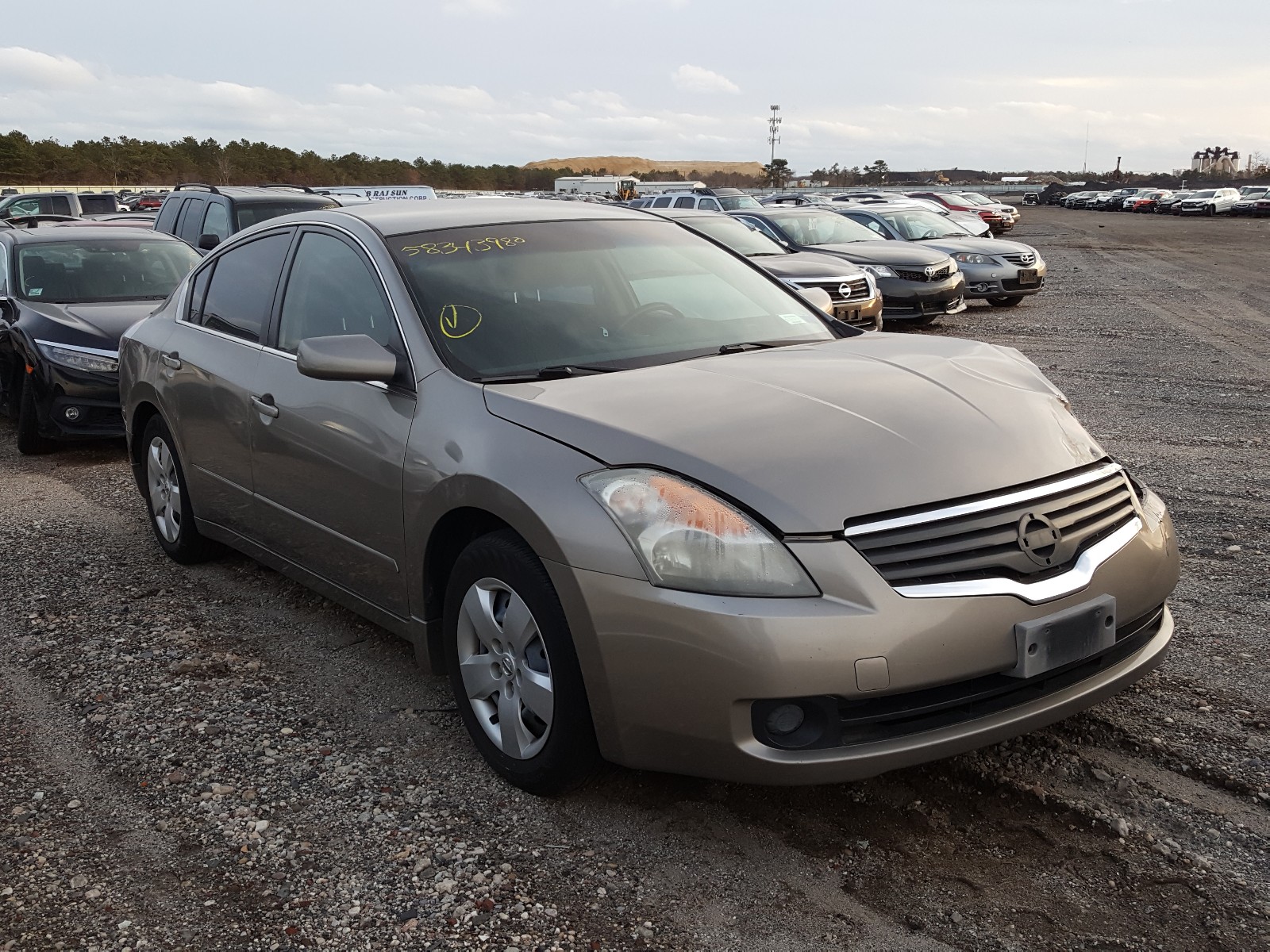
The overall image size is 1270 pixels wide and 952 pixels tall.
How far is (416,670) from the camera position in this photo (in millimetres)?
4219

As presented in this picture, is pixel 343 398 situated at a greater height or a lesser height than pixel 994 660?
greater

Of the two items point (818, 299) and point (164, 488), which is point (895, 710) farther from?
point (164, 488)

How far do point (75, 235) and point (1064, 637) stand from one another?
930 centimetres

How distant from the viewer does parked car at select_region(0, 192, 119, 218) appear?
1003 inches

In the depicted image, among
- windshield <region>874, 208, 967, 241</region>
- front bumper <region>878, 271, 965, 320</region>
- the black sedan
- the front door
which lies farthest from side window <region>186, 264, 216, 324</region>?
windshield <region>874, 208, 967, 241</region>

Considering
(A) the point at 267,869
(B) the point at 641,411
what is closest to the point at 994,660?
(B) the point at 641,411

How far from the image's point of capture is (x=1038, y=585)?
9.13ft

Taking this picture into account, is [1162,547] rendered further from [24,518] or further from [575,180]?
[575,180]

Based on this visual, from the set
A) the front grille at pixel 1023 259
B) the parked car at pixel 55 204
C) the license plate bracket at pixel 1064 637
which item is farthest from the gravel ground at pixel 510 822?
the parked car at pixel 55 204

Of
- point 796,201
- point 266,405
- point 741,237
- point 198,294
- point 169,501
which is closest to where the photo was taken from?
point 266,405

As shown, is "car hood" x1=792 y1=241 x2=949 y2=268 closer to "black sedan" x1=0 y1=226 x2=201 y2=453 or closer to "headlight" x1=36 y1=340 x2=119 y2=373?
"black sedan" x1=0 y1=226 x2=201 y2=453

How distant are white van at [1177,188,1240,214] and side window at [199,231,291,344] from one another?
229ft

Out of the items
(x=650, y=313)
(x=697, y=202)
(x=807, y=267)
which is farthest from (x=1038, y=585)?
(x=697, y=202)

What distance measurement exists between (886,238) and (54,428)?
12835mm
